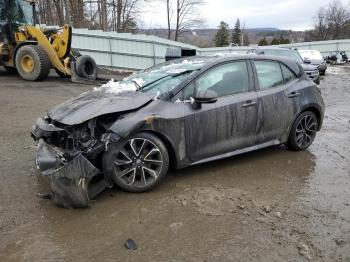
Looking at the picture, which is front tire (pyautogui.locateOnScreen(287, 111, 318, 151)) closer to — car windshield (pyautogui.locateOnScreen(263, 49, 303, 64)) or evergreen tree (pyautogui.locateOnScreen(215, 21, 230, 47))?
car windshield (pyautogui.locateOnScreen(263, 49, 303, 64))

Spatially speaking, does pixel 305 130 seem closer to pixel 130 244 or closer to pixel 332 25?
pixel 130 244

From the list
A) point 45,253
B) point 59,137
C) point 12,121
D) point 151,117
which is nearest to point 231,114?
point 151,117

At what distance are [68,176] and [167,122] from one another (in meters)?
1.33

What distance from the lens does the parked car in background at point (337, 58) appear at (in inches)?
1332

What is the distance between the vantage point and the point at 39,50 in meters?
14.2

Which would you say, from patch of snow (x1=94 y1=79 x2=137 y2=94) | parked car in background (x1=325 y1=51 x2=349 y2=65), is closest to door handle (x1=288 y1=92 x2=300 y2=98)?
patch of snow (x1=94 y1=79 x2=137 y2=94)

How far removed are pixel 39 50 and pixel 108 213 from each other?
11194 millimetres

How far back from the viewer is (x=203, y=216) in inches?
170

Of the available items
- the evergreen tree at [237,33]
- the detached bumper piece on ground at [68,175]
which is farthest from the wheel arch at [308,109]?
the evergreen tree at [237,33]

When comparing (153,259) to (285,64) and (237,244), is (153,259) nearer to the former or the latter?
(237,244)

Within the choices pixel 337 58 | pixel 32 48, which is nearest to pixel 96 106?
pixel 32 48

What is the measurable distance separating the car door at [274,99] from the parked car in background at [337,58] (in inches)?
1169

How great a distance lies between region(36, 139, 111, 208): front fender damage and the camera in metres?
4.23

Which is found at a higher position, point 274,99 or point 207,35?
point 207,35
